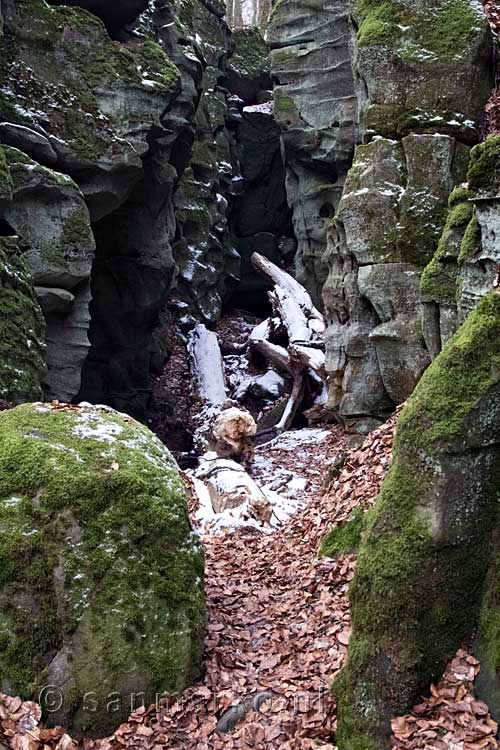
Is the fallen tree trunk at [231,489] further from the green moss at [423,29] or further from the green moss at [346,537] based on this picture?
the green moss at [423,29]

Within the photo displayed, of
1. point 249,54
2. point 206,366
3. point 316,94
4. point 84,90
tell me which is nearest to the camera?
point 84,90

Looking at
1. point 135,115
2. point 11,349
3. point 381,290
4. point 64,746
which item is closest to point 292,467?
point 381,290

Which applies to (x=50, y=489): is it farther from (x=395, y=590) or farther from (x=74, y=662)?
(x=395, y=590)

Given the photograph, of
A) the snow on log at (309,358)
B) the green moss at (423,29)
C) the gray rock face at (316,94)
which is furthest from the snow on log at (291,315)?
the green moss at (423,29)

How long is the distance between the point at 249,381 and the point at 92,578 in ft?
54.4

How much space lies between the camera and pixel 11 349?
10.8 meters

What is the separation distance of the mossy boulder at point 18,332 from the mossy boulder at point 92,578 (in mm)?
6130

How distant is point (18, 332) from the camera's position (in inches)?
437

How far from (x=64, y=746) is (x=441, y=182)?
10432 millimetres

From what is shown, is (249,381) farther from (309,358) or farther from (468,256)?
(468,256)

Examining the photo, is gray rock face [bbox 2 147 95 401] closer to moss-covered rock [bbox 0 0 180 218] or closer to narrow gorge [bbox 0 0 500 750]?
narrow gorge [bbox 0 0 500 750]

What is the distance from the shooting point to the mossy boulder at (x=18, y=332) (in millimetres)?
10636

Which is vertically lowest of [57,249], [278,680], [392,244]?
[278,680]

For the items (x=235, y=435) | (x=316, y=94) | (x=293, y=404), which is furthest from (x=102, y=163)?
(x=316, y=94)
